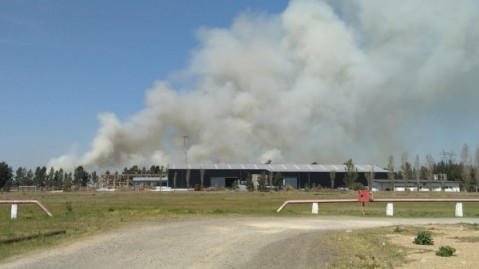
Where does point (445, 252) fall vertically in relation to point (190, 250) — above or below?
above

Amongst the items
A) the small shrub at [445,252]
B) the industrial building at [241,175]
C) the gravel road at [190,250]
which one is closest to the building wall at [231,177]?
the industrial building at [241,175]

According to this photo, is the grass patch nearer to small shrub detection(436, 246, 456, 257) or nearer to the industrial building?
small shrub detection(436, 246, 456, 257)

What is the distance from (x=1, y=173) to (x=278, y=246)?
498ft

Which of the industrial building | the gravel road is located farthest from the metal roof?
the gravel road

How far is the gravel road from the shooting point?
1224 centimetres

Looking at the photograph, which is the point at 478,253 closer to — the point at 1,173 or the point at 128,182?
the point at 1,173

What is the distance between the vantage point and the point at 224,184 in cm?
16412

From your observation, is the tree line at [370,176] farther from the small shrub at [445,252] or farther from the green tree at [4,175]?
the small shrub at [445,252]

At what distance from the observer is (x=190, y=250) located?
14516mm

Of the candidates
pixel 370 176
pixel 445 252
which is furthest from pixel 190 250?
pixel 370 176

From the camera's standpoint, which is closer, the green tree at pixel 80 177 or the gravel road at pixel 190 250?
the gravel road at pixel 190 250

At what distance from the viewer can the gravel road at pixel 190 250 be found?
40.2ft

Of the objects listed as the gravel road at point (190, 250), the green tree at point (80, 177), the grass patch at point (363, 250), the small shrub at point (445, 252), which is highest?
the green tree at point (80, 177)

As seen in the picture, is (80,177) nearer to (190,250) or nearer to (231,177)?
(231,177)
